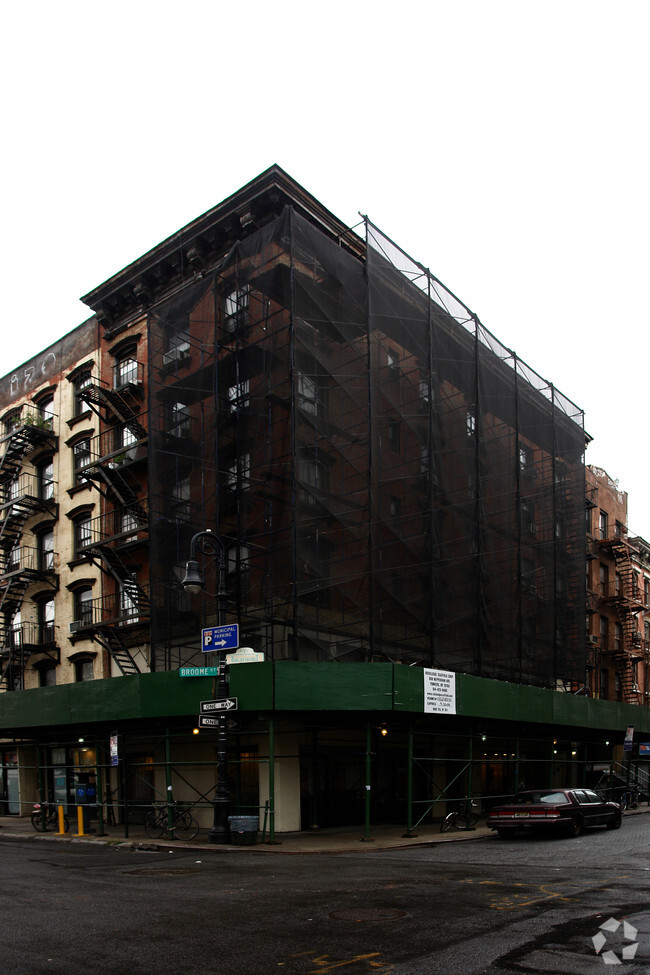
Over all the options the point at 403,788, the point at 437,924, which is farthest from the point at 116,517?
the point at 437,924

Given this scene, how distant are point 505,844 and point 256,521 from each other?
11.8 meters

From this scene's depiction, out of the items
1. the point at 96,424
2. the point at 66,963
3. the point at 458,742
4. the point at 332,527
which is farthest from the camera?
the point at 96,424

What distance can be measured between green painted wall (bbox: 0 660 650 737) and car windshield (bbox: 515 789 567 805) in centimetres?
304

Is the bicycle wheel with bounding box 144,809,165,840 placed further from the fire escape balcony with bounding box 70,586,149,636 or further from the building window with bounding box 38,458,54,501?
the building window with bounding box 38,458,54,501

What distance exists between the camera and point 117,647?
29016mm

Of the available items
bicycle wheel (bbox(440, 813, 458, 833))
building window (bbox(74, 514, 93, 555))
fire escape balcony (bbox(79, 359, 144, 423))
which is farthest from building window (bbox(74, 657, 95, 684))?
bicycle wheel (bbox(440, 813, 458, 833))

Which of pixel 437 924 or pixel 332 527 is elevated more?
pixel 332 527

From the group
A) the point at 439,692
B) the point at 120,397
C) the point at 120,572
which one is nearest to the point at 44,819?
the point at 120,572

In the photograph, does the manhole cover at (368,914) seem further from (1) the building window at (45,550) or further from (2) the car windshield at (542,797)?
(1) the building window at (45,550)

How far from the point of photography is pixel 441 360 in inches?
1196

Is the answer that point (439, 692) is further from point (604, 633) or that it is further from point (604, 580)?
point (604, 580)

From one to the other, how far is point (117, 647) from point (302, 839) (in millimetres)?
10717

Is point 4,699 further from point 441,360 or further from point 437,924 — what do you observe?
point 437,924

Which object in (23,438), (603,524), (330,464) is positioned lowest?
(603,524)
